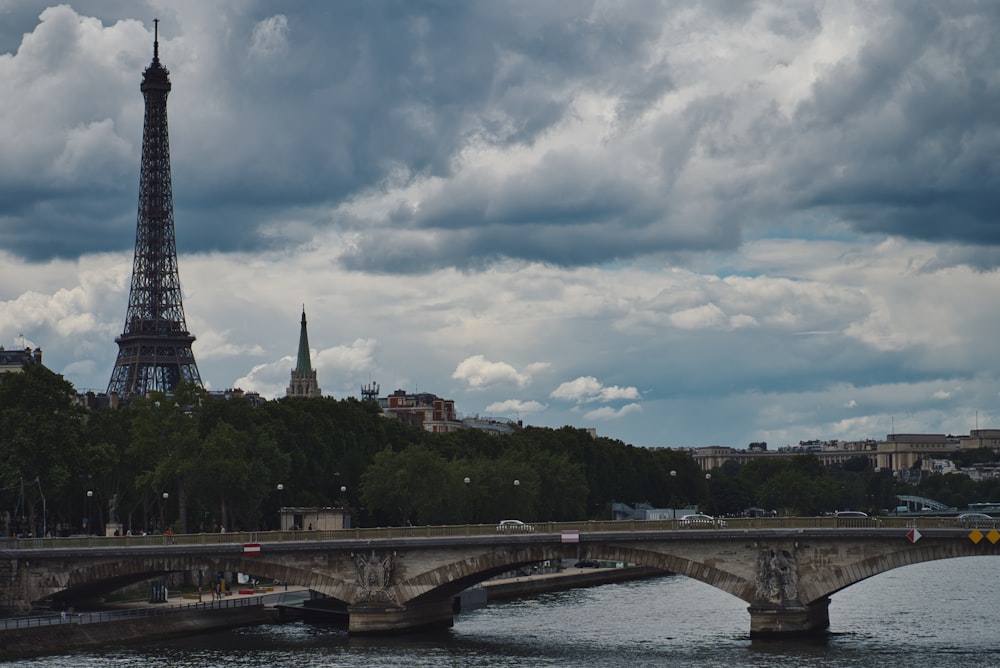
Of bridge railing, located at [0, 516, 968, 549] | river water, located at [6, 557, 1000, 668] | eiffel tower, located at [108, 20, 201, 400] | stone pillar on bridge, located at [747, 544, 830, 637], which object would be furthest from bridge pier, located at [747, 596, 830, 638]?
eiffel tower, located at [108, 20, 201, 400]

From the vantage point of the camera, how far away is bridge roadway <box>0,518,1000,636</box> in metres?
83.3

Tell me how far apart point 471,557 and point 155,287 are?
362ft

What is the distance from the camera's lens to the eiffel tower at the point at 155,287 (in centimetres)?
18700

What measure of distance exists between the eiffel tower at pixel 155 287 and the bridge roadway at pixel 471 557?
3582 inches

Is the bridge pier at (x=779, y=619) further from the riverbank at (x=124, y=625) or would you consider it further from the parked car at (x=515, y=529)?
the riverbank at (x=124, y=625)

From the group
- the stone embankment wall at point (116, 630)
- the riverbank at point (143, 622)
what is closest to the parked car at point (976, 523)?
the riverbank at point (143, 622)

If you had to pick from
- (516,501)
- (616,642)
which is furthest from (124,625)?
(516,501)

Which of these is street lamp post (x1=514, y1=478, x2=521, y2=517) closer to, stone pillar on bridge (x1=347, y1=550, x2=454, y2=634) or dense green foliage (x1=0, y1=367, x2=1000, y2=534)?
dense green foliage (x1=0, y1=367, x2=1000, y2=534)

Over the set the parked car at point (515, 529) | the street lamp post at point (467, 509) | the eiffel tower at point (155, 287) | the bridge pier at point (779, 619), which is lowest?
the bridge pier at point (779, 619)

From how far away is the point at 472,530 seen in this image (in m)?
89.8

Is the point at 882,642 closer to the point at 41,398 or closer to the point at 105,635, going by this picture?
the point at 105,635

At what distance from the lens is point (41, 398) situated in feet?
364

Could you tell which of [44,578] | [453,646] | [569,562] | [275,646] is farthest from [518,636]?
[569,562]

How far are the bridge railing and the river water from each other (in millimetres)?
5460
